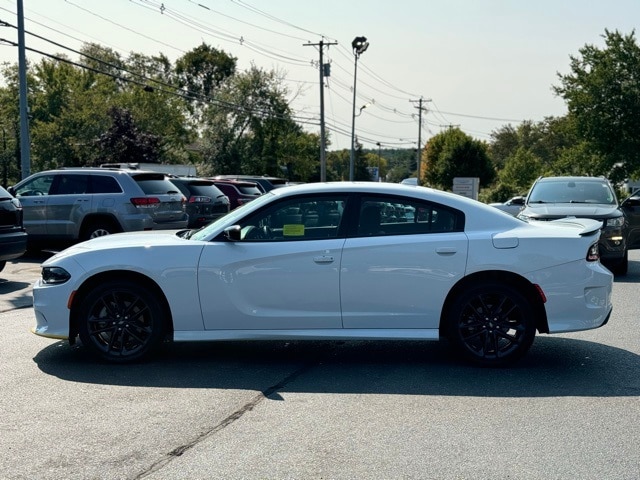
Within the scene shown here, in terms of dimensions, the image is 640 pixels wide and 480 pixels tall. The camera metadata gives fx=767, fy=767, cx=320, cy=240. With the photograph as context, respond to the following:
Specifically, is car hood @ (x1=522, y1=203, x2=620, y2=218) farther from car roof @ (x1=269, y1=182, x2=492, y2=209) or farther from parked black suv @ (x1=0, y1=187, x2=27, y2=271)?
parked black suv @ (x1=0, y1=187, x2=27, y2=271)

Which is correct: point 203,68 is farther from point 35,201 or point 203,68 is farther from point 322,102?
point 35,201

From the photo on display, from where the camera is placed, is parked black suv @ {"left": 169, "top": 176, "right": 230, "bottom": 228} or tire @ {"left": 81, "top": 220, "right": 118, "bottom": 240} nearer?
tire @ {"left": 81, "top": 220, "right": 118, "bottom": 240}

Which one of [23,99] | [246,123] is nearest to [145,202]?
[23,99]

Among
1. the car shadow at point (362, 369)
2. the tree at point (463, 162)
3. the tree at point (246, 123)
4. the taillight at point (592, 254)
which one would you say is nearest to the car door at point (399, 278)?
the car shadow at point (362, 369)

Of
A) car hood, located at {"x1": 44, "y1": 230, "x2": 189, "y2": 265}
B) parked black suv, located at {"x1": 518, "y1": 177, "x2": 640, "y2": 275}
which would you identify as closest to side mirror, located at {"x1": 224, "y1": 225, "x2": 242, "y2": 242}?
car hood, located at {"x1": 44, "y1": 230, "x2": 189, "y2": 265}

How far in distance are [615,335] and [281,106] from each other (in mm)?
58351

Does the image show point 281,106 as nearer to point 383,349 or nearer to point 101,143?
point 101,143

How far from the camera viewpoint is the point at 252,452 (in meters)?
4.49

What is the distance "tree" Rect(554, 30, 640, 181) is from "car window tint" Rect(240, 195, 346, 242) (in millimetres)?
38335

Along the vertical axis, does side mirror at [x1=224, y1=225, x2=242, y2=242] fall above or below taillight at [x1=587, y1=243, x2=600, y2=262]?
above

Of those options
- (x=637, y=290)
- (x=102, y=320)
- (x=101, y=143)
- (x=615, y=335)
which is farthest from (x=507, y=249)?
(x=101, y=143)

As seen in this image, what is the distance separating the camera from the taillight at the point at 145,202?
14.6 m

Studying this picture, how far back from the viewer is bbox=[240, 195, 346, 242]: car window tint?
654 centimetres

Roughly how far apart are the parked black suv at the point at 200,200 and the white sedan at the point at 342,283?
11561mm
